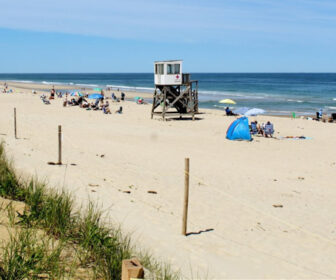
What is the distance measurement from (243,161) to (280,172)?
1733 millimetres

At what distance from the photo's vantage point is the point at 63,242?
15.4 feet

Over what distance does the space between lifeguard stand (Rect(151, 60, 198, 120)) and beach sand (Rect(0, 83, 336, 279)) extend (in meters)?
5.53

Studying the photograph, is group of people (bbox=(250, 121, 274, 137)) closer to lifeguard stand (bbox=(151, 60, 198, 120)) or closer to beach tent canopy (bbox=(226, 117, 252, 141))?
beach tent canopy (bbox=(226, 117, 252, 141))

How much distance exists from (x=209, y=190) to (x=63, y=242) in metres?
5.91

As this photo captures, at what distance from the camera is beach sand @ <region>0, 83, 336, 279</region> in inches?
251

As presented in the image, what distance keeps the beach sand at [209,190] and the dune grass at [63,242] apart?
2.72 feet

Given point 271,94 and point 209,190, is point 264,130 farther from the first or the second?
point 271,94

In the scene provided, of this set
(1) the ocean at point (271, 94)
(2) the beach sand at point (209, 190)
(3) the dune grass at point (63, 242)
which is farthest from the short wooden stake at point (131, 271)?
(1) the ocean at point (271, 94)

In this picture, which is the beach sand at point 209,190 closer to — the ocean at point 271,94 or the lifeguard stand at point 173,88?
the lifeguard stand at point 173,88

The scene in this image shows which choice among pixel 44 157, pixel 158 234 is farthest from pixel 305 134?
pixel 158 234

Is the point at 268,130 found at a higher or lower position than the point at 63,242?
lower

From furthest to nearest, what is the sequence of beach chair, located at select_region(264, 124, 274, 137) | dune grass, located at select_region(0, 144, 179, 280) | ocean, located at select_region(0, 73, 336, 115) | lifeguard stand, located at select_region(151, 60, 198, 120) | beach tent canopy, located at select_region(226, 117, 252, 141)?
ocean, located at select_region(0, 73, 336, 115) < lifeguard stand, located at select_region(151, 60, 198, 120) < beach chair, located at select_region(264, 124, 274, 137) < beach tent canopy, located at select_region(226, 117, 252, 141) < dune grass, located at select_region(0, 144, 179, 280)

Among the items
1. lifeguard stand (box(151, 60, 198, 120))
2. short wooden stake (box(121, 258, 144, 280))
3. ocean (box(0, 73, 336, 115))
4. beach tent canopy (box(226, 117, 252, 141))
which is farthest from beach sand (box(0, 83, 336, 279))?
ocean (box(0, 73, 336, 115))

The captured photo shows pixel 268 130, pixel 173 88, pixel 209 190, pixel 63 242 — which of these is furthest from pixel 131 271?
pixel 173 88
